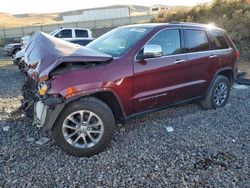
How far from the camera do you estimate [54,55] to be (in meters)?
4.23

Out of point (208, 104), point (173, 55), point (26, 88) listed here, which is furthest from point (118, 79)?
point (208, 104)

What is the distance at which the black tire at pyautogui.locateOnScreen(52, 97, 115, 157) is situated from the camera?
13.6 ft

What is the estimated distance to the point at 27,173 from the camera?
3842 millimetres

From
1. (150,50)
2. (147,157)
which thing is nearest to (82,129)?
(147,157)

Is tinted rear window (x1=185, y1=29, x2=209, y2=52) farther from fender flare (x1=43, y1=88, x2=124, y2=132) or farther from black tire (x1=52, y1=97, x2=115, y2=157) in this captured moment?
fender flare (x1=43, y1=88, x2=124, y2=132)

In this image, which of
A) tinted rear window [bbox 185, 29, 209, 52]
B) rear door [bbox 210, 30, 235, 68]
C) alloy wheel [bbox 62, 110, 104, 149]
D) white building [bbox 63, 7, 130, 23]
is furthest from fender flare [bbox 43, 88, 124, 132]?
white building [bbox 63, 7, 130, 23]

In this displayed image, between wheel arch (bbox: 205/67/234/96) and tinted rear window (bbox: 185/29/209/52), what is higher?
tinted rear window (bbox: 185/29/209/52)

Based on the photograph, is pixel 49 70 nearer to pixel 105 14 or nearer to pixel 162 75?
pixel 162 75

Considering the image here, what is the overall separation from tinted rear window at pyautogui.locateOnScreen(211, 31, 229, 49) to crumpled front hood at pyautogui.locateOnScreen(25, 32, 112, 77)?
8.75ft

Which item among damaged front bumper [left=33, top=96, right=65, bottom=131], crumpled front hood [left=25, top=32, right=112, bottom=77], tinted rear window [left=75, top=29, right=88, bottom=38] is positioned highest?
crumpled front hood [left=25, top=32, right=112, bottom=77]

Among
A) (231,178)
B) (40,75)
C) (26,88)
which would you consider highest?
(40,75)

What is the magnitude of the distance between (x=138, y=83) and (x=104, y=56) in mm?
699

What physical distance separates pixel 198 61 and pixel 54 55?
270cm

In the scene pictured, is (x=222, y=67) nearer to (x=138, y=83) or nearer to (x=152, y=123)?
(x=152, y=123)
